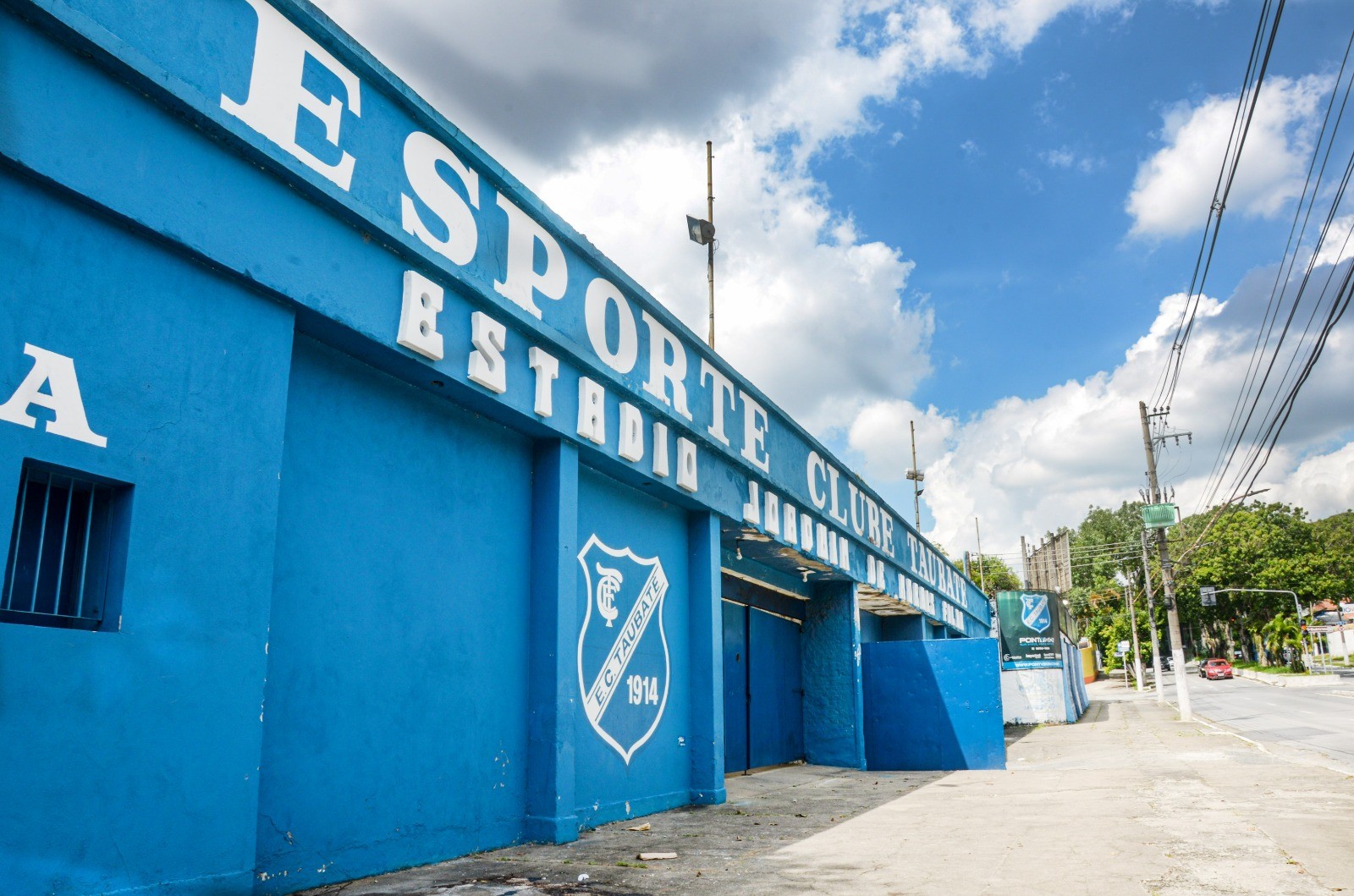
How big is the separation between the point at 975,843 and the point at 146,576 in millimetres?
5901

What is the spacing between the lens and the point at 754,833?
755 cm

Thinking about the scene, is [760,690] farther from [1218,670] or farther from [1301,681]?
[1218,670]

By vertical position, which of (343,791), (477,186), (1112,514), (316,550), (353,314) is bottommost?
(343,791)

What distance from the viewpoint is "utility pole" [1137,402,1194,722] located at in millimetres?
25344

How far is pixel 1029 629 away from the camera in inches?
1189

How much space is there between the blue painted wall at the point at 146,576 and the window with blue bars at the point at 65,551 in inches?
3.2

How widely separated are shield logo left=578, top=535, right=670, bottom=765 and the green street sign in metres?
23.6

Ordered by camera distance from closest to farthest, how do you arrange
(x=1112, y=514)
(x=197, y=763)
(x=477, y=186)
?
1. (x=197, y=763)
2. (x=477, y=186)
3. (x=1112, y=514)

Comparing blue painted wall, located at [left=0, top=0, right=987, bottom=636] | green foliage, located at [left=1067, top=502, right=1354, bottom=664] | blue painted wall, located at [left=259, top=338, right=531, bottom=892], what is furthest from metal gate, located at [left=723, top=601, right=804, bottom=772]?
green foliage, located at [left=1067, top=502, right=1354, bottom=664]

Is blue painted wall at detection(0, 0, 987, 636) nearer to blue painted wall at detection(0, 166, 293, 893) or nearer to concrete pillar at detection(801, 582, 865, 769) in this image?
blue painted wall at detection(0, 166, 293, 893)

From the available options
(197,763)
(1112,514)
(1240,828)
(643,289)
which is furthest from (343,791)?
(1112,514)

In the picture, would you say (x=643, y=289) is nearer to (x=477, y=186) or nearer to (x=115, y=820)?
(x=477, y=186)

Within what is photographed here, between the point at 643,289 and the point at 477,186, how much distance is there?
261 centimetres

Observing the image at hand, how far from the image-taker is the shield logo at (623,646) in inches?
316
